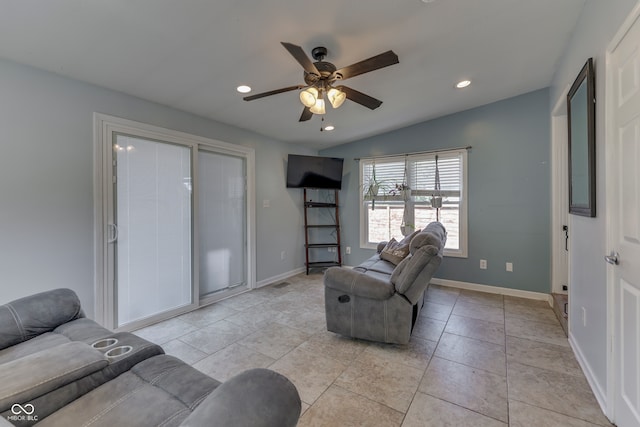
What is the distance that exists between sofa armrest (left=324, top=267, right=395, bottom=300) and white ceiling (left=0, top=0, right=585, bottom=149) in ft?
6.31

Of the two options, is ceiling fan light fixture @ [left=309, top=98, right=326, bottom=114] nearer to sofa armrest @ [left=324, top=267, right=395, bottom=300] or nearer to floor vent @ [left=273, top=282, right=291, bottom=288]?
sofa armrest @ [left=324, top=267, right=395, bottom=300]

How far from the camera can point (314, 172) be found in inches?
184

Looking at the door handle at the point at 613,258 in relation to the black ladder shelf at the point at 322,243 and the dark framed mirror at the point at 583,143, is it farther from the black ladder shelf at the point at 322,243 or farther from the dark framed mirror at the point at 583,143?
the black ladder shelf at the point at 322,243

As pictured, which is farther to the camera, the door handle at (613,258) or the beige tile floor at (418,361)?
the beige tile floor at (418,361)

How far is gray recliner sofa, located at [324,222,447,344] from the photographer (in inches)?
89.0

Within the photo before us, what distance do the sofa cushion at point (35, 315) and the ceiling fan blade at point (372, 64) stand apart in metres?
2.35

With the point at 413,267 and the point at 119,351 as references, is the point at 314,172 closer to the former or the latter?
the point at 413,267

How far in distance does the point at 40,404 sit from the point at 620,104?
2906mm

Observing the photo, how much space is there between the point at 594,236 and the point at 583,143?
697 millimetres

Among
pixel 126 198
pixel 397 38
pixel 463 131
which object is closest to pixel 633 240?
pixel 397 38

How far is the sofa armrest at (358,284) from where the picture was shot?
2.31m

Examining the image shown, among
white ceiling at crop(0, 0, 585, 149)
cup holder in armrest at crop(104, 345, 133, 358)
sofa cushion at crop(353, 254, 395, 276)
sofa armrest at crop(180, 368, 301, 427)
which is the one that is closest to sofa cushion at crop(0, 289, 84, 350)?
cup holder in armrest at crop(104, 345, 133, 358)

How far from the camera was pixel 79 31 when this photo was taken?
5.90ft

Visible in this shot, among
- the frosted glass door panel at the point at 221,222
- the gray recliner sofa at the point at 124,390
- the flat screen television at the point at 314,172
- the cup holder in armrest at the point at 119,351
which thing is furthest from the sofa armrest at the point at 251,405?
the flat screen television at the point at 314,172
